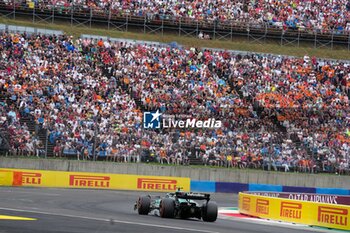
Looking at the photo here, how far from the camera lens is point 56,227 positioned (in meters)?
16.9

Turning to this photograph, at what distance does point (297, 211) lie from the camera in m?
25.0

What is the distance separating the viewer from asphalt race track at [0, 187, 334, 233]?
16987 millimetres

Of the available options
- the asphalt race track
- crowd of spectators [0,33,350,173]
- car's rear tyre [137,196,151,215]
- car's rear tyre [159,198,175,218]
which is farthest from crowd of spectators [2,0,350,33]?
car's rear tyre [159,198,175,218]

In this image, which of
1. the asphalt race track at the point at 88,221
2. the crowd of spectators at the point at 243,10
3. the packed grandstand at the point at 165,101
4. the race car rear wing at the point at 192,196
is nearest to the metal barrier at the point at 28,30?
the packed grandstand at the point at 165,101

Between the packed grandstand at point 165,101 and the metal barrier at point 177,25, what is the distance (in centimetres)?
51

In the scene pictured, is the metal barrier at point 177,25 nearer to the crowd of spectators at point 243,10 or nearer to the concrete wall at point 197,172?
the crowd of spectators at point 243,10

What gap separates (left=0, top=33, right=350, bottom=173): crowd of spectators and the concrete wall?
0.46 meters

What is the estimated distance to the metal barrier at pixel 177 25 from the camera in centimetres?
5081

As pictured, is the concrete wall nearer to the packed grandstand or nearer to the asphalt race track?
the packed grandstand

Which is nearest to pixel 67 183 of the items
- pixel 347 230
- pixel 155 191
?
pixel 155 191

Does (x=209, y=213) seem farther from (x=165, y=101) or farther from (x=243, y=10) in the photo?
(x=243, y=10)

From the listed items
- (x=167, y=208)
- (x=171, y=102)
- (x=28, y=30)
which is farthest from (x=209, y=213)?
(x=28, y=30)

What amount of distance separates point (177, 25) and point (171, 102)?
12.8 meters

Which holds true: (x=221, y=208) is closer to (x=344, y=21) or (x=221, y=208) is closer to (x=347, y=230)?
(x=347, y=230)
